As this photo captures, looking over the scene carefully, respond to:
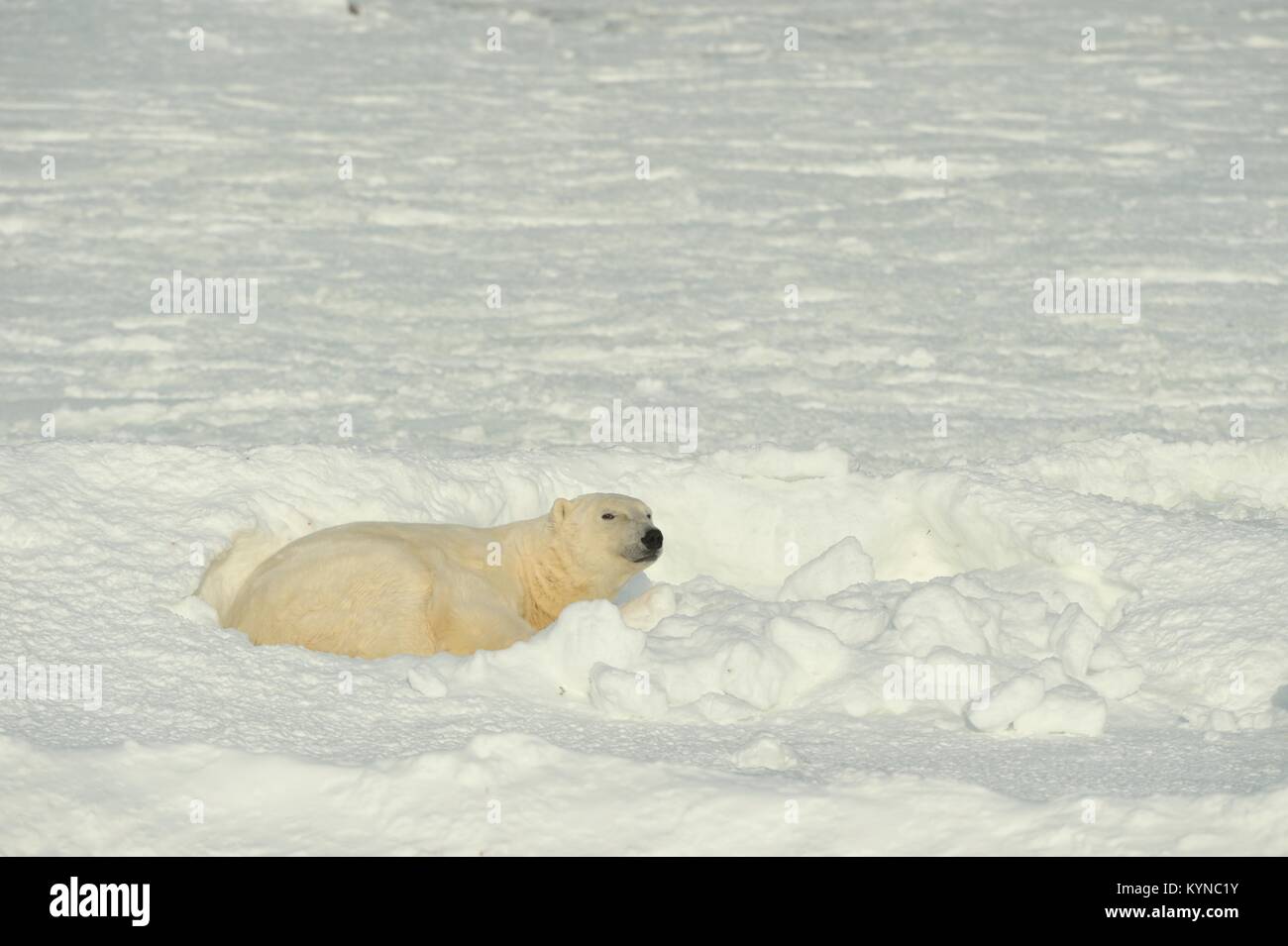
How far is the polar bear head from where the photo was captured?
16.2 ft

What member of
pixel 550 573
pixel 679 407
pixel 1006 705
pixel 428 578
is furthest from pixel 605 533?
pixel 679 407

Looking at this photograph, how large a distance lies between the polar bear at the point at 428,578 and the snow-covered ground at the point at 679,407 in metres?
0.15

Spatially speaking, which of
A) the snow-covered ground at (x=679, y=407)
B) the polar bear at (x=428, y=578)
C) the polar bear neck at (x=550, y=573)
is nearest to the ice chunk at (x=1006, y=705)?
the snow-covered ground at (x=679, y=407)

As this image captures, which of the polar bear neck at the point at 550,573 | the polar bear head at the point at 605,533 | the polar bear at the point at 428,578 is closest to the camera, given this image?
the polar bear at the point at 428,578

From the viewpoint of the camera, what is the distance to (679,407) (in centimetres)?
671

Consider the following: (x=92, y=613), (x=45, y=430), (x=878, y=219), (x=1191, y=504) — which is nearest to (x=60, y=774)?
(x=92, y=613)

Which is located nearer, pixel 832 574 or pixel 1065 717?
pixel 1065 717

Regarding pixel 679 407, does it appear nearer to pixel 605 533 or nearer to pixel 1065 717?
pixel 605 533

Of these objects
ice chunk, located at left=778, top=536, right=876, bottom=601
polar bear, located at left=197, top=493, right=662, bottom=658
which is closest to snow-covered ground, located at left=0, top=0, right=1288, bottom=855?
ice chunk, located at left=778, top=536, right=876, bottom=601

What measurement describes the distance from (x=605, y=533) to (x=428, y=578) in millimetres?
675

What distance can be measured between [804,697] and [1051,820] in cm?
91

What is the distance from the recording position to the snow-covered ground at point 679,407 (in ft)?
11.3

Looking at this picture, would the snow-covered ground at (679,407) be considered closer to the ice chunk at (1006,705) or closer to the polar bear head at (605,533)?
the ice chunk at (1006,705)

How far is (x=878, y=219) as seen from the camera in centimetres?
915
